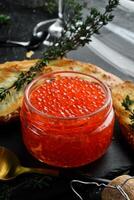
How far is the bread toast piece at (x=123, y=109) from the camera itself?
58cm

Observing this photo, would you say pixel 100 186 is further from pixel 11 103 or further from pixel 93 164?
pixel 11 103

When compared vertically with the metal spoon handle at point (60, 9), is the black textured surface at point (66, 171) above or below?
above

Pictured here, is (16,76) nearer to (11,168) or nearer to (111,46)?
(11,168)

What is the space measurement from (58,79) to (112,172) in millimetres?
153

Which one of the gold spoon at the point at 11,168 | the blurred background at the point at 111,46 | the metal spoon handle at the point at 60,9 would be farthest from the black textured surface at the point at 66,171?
the metal spoon handle at the point at 60,9

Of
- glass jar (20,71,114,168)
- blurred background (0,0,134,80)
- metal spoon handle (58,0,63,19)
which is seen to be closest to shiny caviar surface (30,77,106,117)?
glass jar (20,71,114,168)

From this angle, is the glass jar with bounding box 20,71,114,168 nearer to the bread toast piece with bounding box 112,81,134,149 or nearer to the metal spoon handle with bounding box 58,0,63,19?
the bread toast piece with bounding box 112,81,134,149

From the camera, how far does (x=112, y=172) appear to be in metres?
0.56

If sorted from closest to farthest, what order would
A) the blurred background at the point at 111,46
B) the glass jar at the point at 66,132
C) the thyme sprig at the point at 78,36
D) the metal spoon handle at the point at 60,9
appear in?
the glass jar at the point at 66,132, the thyme sprig at the point at 78,36, the blurred background at the point at 111,46, the metal spoon handle at the point at 60,9

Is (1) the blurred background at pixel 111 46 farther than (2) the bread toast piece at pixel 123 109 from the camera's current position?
Yes

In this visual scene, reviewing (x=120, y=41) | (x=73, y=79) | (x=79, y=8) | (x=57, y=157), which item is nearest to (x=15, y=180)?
(x=57, y=157)

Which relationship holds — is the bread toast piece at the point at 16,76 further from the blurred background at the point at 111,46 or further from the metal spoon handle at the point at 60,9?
the metal spoon handle at the point at 60,9

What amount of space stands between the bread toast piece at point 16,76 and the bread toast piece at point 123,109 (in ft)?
0.07

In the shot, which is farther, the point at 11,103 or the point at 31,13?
the point at 31,13
